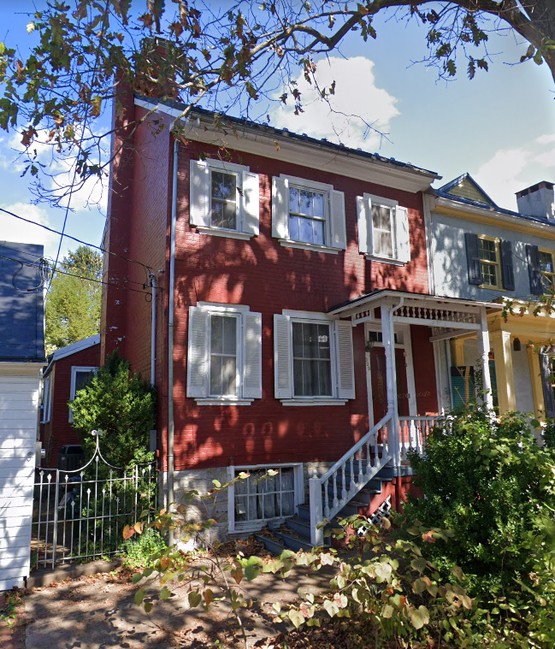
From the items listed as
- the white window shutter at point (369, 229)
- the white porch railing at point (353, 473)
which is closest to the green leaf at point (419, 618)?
the white porch railing at point (353, 473)

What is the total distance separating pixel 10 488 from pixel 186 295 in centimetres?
414

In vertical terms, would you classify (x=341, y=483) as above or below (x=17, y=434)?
below

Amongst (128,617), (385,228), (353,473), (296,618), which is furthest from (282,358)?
(296,618)

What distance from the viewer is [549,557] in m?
3.73

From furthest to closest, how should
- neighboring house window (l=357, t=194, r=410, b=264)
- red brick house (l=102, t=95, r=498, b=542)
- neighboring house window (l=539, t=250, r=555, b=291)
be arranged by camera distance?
neighboring house window (l=539, t=250, r=555, b=291), neighboring house window (l=357, t=194, r=410, b=264), red brick house (l=102, t=95, r=498, b=542)

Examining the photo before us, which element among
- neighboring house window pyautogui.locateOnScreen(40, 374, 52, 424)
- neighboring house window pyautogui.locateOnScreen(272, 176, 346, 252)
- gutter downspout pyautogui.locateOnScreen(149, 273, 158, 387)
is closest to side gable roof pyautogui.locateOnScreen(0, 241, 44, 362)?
gutter downspout pyautogui.locateOnScreen(149, 273, 158, 387)

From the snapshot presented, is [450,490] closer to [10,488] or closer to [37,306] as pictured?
[10,488]

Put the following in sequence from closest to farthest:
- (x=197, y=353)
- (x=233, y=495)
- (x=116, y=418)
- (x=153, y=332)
Answer: (x=116, y=418) < (x=233, y=495) < (x=197, y=353) < (x=153, y=332)

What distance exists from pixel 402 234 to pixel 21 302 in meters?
8.26

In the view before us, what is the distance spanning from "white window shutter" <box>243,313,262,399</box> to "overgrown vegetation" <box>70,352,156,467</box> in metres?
1.76

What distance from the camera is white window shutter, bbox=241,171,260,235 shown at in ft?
33.8

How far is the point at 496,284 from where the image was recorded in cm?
1387

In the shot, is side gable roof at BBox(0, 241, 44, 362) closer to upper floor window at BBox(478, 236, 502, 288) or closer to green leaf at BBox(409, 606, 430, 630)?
green leaf at BBox(409, 606, 430, 630)

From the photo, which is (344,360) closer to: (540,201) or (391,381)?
(391,381)
